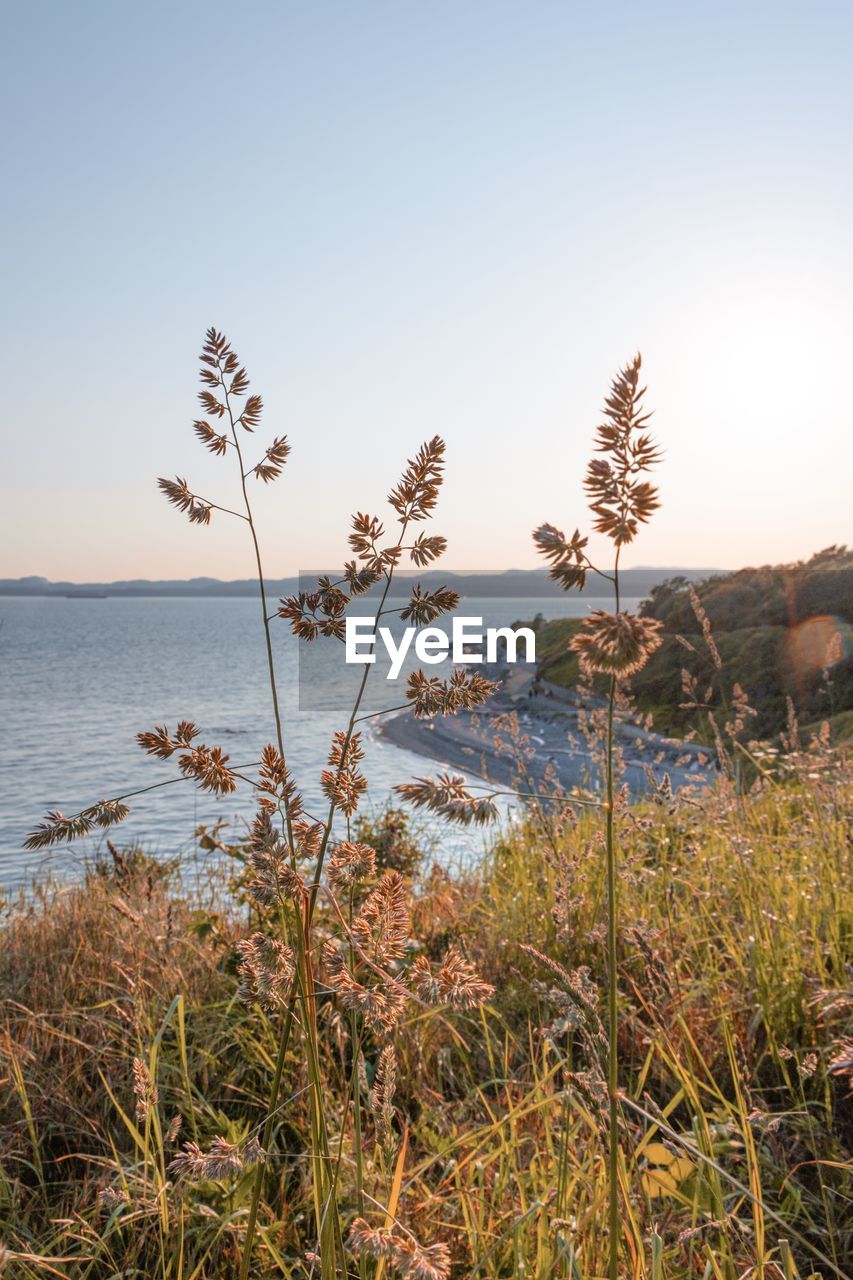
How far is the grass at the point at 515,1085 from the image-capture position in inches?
82.8

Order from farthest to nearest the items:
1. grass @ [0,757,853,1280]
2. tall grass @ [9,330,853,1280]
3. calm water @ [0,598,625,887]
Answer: calm water @ [0,598,625,887]
grass @ [0,757,853,1280]
tall grass @ [9,330,853,1280]

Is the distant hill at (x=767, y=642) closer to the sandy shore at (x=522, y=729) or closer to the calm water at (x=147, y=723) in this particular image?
the sandy shore at (x=522, y=729)

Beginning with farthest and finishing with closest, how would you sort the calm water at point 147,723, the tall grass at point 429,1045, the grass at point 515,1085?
1. the calm water at point 147,723
2. the grass at point 515,1085
3. the tall grass at point 429,1045

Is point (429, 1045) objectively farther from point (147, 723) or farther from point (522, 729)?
point (147, 723)

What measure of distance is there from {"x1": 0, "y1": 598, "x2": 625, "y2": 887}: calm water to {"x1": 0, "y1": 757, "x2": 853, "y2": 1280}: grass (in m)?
1.21

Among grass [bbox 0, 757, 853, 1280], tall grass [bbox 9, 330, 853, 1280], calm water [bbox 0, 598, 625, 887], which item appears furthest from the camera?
calm water [bbox 0, 598, 625, 887]

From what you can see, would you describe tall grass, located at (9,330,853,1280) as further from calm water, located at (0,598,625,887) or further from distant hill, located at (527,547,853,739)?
distant hill, located at (527,547,853,739)

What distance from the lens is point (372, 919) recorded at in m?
1.33

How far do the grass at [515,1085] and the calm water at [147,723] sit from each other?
1205 millimetres

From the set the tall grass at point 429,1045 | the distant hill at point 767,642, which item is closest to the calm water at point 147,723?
the tall grass at point 429,1045

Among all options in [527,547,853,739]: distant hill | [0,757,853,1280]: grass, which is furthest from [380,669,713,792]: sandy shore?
[0,757,853,1280]: grass

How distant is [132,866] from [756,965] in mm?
5138

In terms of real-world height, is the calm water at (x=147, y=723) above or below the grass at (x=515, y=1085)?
below

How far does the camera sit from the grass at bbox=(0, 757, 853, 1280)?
6.90 feet
